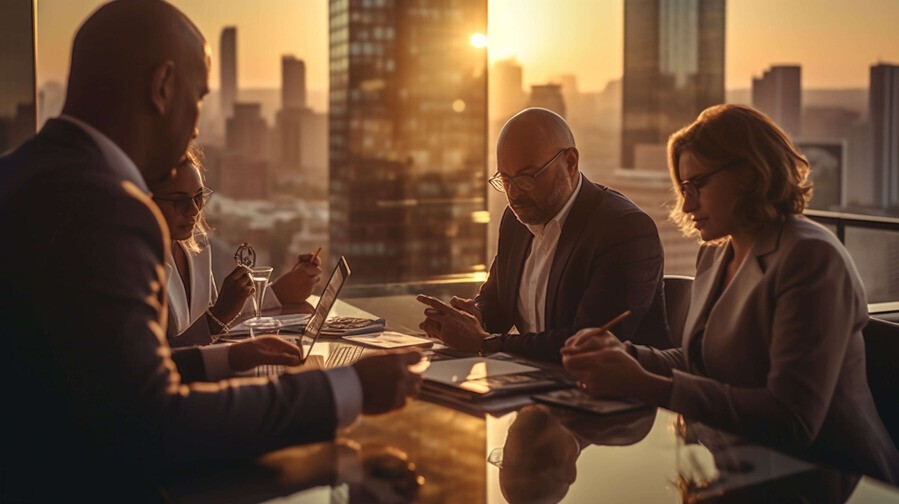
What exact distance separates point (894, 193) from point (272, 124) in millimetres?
3790

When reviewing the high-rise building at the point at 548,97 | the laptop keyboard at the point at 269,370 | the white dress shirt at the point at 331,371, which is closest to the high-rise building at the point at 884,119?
the high-rise building at the point at 548,97

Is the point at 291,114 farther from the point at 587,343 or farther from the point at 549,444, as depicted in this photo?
the point at 549,444

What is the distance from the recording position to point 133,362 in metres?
1.24

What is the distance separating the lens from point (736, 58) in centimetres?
673

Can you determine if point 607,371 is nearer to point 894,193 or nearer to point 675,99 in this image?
point 894,193

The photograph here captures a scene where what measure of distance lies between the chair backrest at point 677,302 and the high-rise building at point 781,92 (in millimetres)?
3221

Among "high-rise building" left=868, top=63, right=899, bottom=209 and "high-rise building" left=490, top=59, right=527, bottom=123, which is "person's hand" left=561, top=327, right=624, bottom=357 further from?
"high-rise building" left=868, top=63, right=899, bottom=209

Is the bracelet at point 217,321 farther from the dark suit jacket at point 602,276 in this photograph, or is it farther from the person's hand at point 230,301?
the dark suit jacket at point 602,276

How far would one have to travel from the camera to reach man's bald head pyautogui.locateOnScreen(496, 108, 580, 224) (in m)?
2.99

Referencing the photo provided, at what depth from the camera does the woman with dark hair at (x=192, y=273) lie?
279 cm

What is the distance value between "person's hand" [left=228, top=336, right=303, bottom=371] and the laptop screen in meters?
0.12

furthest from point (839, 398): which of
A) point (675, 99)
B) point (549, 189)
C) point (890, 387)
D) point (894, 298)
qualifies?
point (675, 99)

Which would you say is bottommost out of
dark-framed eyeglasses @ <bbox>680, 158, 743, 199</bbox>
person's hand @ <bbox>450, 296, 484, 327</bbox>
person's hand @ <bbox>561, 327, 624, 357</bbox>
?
person's hand @ <bbox>450, 296, 484, 327</bbox>

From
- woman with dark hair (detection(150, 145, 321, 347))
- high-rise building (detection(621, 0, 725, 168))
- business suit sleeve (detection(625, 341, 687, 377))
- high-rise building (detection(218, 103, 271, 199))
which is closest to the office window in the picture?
high-rise building (detection(218, 103, 271, 199))
